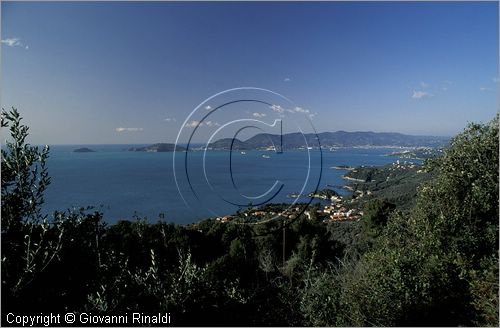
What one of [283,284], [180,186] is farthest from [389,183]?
[283,284]

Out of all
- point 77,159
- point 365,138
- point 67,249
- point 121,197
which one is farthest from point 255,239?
point 77,159

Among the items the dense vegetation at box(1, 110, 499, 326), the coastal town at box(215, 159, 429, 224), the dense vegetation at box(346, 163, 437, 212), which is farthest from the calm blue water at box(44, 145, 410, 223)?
the dense vegetation at box(1, 110, 499, 326)

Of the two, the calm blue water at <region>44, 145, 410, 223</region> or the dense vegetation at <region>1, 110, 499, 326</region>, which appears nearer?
the dense vegetation at <region>1, 110, 499, 326</region>

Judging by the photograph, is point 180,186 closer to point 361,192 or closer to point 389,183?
point 361,192

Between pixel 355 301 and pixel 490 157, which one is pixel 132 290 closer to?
pixel 355 301

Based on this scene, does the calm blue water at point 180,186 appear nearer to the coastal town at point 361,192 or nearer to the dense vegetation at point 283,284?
the coastal town at point 361,192

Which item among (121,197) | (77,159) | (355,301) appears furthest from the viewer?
(77,159)

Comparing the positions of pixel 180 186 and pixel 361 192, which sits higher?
pixel 180 186

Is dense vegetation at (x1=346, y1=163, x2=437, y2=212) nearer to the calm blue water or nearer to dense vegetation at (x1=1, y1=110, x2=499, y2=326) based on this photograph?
the calm blue water
